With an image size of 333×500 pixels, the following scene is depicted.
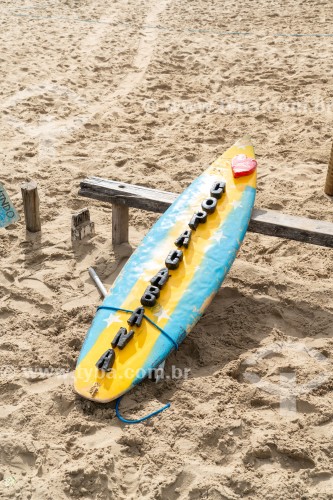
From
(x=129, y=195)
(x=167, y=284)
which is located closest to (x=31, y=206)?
(x=129, y=195)

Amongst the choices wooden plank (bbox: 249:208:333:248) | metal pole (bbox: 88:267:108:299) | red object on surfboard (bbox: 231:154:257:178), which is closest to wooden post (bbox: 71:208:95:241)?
metal pole (bbox: 88:267:108:299)

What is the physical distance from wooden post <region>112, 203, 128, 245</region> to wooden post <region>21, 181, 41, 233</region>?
553 mm

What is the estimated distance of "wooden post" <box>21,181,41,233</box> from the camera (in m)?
3.98

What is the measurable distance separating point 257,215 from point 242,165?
49 cm

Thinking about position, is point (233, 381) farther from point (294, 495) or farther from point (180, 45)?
point (180, 45)

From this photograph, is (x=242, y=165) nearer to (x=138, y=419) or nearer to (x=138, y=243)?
(x=138, y=243)

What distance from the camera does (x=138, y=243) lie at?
4.14 meters

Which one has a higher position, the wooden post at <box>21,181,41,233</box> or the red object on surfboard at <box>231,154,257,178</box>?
the red object on surfboard at <box>231,154,257,178</box>

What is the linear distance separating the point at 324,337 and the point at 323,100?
→ 11.5ft

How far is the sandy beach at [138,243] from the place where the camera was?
261cm

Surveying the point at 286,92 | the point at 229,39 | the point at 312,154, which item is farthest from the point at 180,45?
the point at 312,154

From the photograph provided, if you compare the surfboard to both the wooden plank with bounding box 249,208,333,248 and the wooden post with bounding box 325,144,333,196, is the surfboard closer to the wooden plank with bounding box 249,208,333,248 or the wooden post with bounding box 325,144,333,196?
the wooden plank with bounding box 249,208,333,248

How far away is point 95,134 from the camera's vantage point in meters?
5.62

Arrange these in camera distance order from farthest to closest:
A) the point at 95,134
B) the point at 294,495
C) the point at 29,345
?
the point at 95,134, the point at 29,345, the point at 294,495
